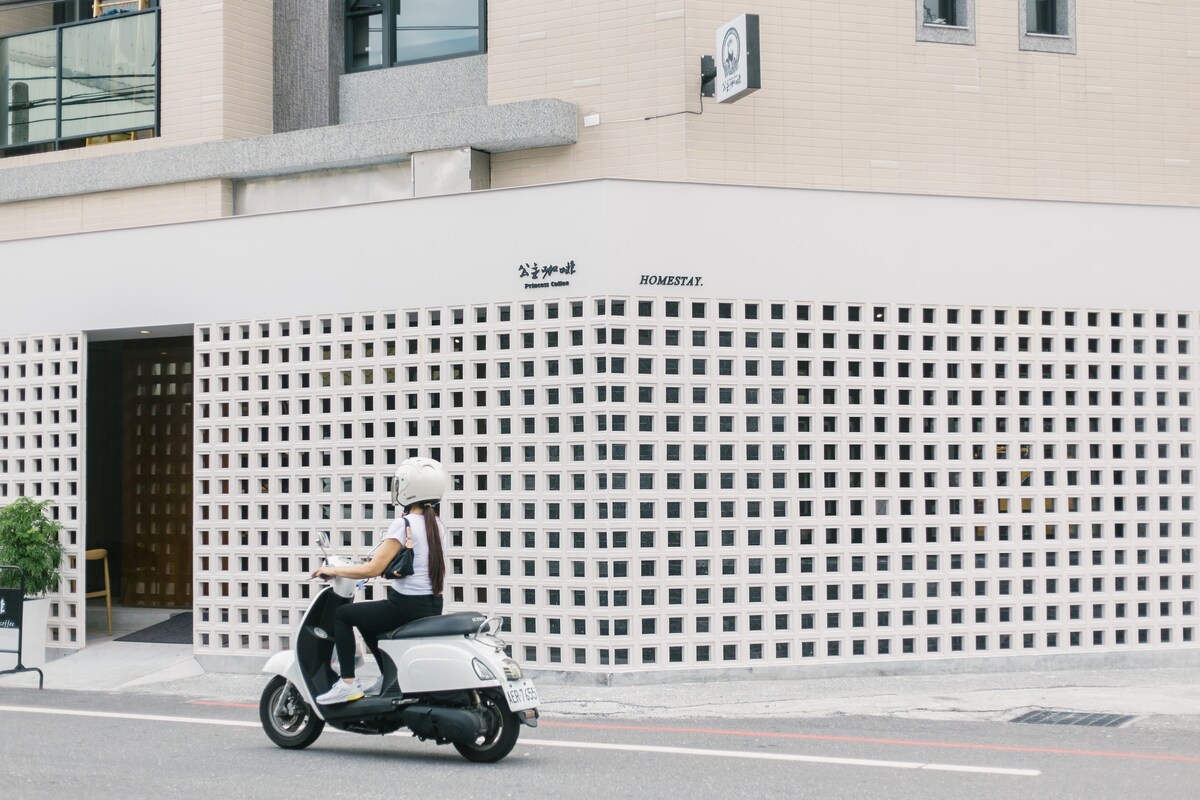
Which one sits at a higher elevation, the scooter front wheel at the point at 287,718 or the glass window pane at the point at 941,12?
the glass window pane at the point at 941,12

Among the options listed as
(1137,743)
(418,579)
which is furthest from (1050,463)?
(418,579)

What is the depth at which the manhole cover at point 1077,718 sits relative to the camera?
11.1 metres

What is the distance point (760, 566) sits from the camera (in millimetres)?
13391

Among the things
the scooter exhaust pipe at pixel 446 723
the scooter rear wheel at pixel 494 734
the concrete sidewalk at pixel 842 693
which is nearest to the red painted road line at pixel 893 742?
the concrete sidewalk at pixel 842 693

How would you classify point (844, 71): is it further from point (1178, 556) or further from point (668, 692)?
point (668, 692)

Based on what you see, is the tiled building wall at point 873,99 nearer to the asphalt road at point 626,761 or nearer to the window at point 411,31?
the window at point 411,31

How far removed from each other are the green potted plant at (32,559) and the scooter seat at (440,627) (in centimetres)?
725

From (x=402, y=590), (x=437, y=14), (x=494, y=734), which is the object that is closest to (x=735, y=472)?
(x=402, y=590)

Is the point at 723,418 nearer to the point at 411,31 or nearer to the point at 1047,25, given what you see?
the point at 1047,25

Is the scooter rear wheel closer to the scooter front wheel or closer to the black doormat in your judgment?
the scooter front wheel

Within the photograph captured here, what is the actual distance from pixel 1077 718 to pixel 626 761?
13.7 ft

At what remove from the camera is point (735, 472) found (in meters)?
13.3

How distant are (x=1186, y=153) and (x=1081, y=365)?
395 centimetres

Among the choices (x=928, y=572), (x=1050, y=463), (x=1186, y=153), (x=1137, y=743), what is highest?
(x=1186, y=153)
